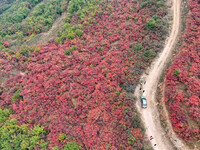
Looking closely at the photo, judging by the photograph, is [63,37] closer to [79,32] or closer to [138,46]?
[79,32]

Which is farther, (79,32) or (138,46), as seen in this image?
(79,32)

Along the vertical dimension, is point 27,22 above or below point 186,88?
above

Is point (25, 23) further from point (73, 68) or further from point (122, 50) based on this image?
point (122, 50)

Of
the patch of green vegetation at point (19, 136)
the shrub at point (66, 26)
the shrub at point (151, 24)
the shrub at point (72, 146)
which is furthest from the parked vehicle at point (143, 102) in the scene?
the shrub at point (66, 26)

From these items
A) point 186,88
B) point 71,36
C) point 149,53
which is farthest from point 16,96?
point 186,88

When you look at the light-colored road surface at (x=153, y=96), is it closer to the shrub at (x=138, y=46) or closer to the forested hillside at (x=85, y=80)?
the forested hillside at (x=85, y=80)

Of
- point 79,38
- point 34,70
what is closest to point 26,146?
point 34,70

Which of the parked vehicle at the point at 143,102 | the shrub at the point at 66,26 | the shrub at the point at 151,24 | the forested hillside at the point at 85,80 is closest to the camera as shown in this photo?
the forested hillside at the point at 85,80
